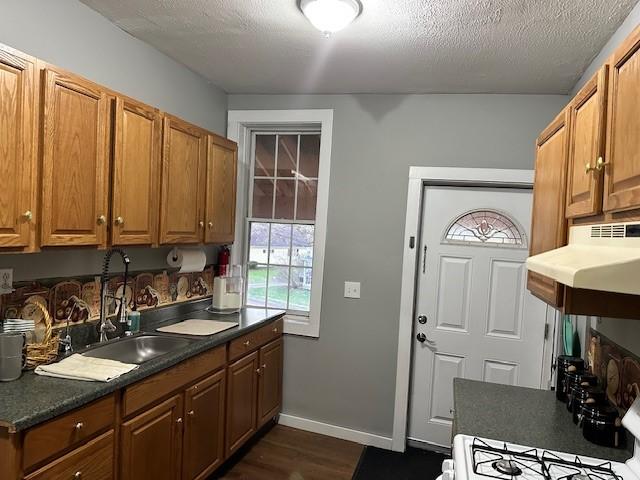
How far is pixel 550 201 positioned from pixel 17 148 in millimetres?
2101

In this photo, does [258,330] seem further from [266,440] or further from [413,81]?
[413,81]

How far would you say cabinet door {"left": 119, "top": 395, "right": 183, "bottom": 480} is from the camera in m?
1.87

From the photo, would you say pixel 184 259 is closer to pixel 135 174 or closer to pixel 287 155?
pixel 135 174

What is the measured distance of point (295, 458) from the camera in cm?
301

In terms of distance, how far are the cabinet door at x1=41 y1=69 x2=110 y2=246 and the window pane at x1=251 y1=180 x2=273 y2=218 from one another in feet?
5.42

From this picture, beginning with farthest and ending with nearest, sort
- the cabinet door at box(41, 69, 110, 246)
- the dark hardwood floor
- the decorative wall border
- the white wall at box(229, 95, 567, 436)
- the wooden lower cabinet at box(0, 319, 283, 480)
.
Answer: the white wall at box(229, 95, 567, 436)
the dark hardwood floor
the decorative wall border
the cabinet door at box(41, 69, 110, 246)
the wooden lower cabinet at box(0, 319, 283, 480)

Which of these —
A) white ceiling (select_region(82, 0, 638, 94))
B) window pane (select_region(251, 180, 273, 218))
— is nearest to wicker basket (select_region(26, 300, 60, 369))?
white ceiling (select_region(82, 0, 638, 94))

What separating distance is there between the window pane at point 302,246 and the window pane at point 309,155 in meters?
0.43

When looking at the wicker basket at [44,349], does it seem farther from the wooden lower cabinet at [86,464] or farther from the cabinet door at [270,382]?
the cabinet door at [270,382]

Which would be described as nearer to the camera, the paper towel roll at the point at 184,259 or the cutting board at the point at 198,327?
the cutting board at the point at 198,327

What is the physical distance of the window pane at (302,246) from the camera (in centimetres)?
350

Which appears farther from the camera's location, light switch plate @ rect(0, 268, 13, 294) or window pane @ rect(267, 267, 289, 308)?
window pane @ rect(267, 267, 289, 308)

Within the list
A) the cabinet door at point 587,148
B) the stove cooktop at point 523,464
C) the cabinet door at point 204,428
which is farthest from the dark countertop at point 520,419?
the cabinet door at point 204,428

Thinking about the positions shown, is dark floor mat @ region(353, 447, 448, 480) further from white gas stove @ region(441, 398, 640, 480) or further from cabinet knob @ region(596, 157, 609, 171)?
cabinet knob @ region(596, 157, 609, 171)
